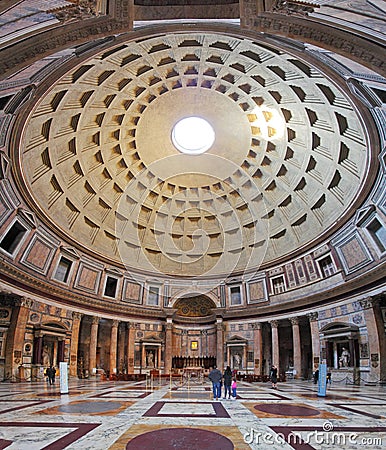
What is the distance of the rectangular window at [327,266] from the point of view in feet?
96.9

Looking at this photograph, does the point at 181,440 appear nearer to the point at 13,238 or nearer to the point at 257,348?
the point at 13,238

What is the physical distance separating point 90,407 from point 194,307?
3164 cm

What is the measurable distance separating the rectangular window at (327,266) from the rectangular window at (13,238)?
895 inches

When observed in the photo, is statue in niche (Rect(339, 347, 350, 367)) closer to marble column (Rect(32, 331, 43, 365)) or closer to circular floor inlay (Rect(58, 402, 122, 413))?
circular floor inlay (Rect(58, 402, 122, 413))

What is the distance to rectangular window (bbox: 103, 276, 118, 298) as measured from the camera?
3603 cm

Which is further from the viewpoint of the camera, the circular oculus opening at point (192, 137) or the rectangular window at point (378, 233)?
the circular oculus opening at point (192, 137)

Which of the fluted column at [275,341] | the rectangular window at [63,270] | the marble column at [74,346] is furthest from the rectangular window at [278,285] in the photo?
the rectangular window at [63,270]

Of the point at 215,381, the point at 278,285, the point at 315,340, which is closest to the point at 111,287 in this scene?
the point at 278,285

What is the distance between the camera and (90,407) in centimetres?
1154

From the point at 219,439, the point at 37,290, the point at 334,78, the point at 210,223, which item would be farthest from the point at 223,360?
the point at 219,439

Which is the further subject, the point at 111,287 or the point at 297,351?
the point at 111,287

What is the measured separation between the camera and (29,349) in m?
26.6

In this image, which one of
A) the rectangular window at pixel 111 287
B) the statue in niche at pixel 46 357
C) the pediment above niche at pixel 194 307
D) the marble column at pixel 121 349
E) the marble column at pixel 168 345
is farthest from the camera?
the pediment above niche at pixel 194 307

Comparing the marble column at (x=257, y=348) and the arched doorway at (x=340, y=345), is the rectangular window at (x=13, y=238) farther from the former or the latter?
the arched doorway at (x=340, y=345)
